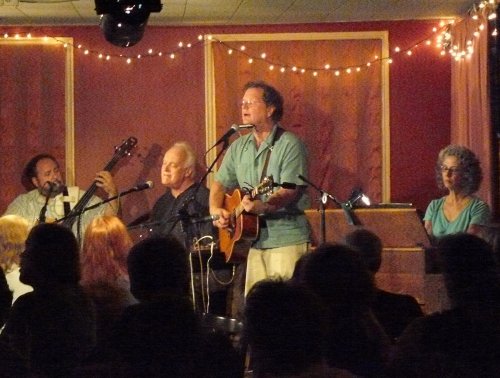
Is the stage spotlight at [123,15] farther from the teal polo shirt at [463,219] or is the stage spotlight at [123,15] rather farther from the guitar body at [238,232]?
the teal polo shirt at [463,219]

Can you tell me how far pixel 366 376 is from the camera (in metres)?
2.70

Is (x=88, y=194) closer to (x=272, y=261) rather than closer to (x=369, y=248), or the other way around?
(x=272, y=261)

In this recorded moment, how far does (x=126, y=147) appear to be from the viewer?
740 cm

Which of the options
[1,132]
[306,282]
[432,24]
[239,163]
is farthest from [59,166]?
[306,282]

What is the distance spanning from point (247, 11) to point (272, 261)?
2.45 meters

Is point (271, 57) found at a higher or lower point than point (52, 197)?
higher

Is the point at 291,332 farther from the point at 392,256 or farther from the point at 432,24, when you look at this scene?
the point at 432,24

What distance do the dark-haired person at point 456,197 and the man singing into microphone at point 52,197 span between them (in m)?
2.61

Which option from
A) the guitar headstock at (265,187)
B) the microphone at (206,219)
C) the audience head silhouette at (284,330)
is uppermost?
the guitar headstock at (265,187)

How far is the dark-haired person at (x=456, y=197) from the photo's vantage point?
5.87m

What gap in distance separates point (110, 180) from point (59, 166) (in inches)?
26.5

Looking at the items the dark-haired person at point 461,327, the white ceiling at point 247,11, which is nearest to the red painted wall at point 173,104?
the white ceiling at point 247,11

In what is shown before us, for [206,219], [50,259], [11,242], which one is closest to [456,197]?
[206,219]

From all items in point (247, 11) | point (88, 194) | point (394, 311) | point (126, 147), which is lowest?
point (394, 311)
